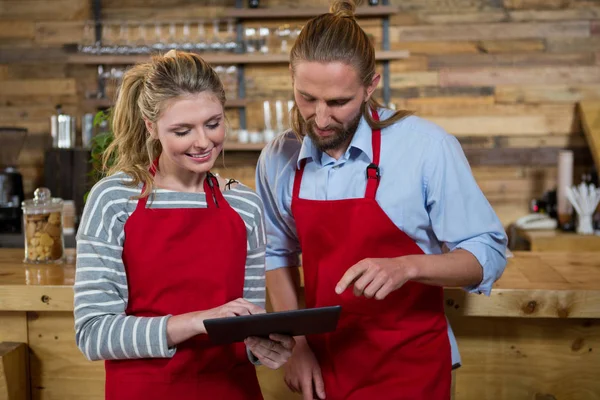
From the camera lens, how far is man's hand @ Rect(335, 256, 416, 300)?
137cm

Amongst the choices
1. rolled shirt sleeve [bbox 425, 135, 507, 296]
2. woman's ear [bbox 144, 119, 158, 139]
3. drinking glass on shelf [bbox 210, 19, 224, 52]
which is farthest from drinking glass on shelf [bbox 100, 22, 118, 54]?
rolled shirt sleeve [bbox 425, 135, 507, 296]

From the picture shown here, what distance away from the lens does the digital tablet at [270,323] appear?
125 cm

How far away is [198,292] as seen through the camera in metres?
1.52

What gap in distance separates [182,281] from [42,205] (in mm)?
926

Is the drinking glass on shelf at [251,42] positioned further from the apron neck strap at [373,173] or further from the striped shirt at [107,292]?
the striped shirt at [107,292]

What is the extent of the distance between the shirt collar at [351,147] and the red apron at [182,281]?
0.27m

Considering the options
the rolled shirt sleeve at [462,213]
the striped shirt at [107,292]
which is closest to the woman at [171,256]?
the striped shirt at [107,292]

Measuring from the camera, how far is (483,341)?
2076 millimetres

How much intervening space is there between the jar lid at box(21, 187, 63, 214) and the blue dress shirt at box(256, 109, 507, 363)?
81 cm

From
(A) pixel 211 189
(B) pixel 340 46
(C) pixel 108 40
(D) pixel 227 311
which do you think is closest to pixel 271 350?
(D) pixel 227 311

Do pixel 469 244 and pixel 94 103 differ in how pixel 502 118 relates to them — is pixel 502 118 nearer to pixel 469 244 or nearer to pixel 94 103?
pixel 94 103

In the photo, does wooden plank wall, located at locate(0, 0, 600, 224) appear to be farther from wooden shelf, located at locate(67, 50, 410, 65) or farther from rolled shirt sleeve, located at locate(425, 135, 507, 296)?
rolled shirt sleeve, located at locate(425, 135, 507, 296)

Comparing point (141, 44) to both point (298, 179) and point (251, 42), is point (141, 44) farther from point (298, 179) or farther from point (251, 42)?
point (298, 179)

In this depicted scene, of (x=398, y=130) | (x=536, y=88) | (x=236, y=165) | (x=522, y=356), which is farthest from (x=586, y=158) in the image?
(x=398, y=130)
